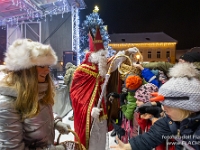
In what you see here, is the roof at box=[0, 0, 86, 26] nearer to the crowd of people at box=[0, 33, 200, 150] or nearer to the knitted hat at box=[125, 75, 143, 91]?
the knitted hat at box=[125, 75, 143, 91]

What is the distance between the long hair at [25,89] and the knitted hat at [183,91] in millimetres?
874

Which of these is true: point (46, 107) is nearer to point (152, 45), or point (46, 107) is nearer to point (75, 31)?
point (75, 31)

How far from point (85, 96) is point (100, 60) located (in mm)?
620

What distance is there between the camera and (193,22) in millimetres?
19016

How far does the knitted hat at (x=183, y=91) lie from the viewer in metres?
1.29

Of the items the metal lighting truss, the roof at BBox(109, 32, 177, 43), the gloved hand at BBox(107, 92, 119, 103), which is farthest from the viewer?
the roof at BBox(109, 32, 177, 43)

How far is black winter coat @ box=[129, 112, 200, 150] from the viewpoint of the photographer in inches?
50.9

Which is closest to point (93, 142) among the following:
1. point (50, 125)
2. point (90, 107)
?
point (90, 107)

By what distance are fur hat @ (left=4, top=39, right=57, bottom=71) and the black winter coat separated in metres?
0.97

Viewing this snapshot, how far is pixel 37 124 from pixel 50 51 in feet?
1.90

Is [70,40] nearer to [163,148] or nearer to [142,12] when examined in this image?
[142,12]

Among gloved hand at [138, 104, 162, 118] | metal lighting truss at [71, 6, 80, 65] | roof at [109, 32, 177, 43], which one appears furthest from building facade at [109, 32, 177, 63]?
gloved hand at [138, 104, 162, 118]

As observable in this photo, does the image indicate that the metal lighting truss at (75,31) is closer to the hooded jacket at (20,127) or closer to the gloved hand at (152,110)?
the gloved hand at (152,110)

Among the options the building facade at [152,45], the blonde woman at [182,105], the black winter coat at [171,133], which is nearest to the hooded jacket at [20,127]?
the blonde woman at [182,105]
